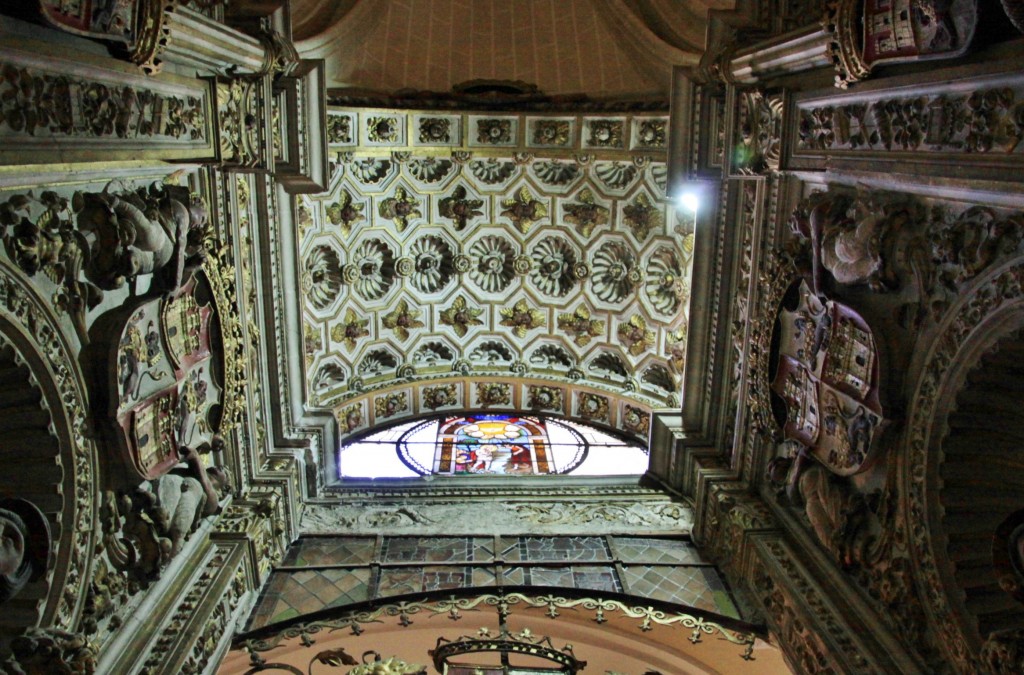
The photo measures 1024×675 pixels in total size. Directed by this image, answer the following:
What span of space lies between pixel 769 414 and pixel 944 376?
116 inches

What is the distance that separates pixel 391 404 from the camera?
15.0 metres

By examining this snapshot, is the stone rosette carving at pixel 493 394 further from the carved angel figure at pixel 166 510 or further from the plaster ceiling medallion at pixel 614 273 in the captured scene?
the carved angel figure at pixel 166 510

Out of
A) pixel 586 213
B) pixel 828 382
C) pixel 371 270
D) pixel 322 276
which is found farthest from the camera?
pixel 371 270

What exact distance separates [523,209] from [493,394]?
3732 millimetres

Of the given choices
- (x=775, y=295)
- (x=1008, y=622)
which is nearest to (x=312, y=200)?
(x=775, y=295)

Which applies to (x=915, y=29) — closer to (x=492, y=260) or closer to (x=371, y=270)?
(x=492, y=260)

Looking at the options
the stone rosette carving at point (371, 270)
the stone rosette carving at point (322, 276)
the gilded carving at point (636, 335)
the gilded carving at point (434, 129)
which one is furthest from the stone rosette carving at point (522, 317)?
the gilded carving at point (434, 129)

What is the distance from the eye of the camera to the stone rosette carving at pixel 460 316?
580 inches

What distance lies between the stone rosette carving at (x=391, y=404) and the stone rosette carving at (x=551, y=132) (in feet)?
17.6

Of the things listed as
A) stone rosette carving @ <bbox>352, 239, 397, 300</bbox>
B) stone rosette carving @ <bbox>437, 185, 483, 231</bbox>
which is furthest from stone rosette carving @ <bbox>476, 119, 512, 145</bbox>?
stone rosette carving @ <bbox>352, 239, 397, 300</bbox>

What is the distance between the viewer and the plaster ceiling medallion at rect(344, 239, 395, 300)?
13.7 meters

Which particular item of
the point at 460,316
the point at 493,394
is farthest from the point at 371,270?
the point at 493,394

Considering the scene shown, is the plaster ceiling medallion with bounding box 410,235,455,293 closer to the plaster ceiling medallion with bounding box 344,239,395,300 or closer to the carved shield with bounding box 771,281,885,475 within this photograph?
the plaster ceiling medallion with bounding box 344,239,395,300

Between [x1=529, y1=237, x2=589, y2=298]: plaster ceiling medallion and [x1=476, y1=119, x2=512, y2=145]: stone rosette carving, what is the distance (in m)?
2.03
